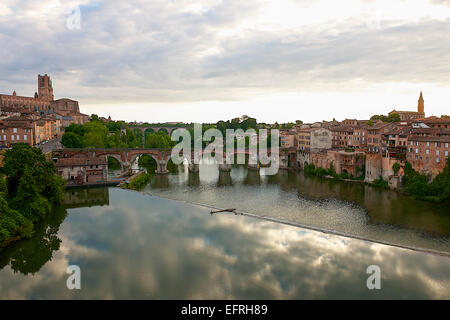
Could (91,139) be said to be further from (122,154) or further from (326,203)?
(326,203)

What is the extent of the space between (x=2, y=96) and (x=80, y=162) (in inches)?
1659

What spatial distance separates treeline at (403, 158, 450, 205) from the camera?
80.4ft

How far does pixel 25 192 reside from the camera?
19531 millimetres

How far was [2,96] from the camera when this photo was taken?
61.9 metres

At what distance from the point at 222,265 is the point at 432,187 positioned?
1898 cm

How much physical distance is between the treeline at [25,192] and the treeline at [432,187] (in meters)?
25.9

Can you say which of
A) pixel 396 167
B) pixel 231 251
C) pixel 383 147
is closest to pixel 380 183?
pixel 396 167

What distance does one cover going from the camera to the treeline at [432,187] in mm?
24500

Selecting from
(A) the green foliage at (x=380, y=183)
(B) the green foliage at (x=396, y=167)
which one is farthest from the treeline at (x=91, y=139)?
(B) the green foliage at (x=396, y=167)

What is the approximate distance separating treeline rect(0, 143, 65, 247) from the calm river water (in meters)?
0.85

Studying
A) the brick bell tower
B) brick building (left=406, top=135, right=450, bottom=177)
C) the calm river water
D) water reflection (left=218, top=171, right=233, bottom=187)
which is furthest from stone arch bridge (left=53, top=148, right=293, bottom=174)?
the brick bell tower

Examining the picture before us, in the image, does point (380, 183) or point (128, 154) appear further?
point (128, 154)

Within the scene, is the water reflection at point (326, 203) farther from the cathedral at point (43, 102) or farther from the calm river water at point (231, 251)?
the cathedral at point (43, 102)

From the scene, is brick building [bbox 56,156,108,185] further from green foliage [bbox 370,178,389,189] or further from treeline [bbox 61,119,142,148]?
green foliage [bbox 370,178,389,189]
